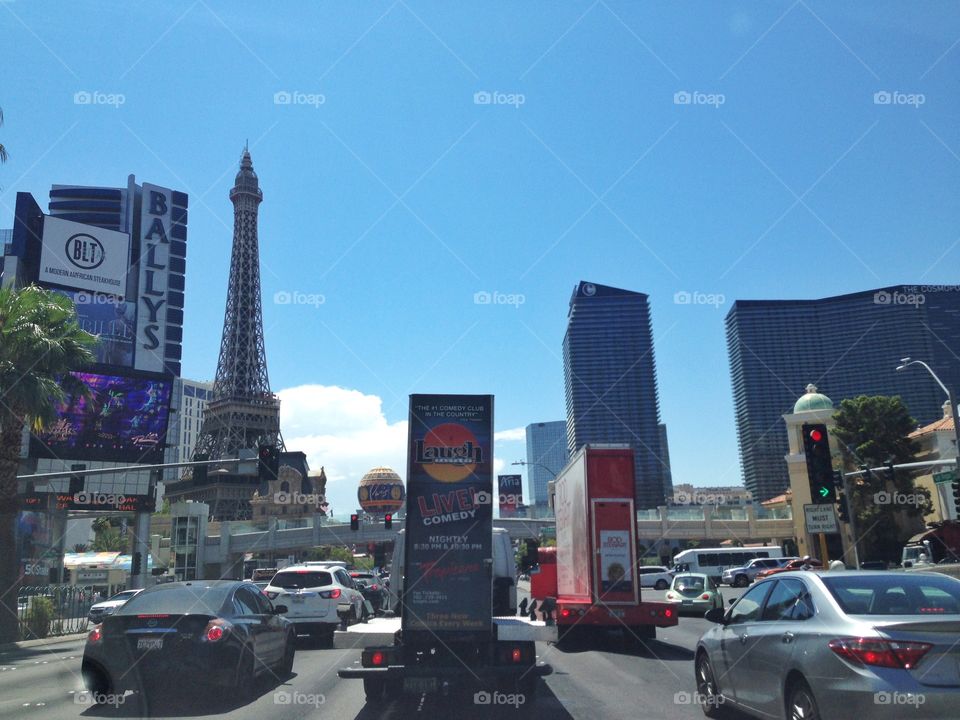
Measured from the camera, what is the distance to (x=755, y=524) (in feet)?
227

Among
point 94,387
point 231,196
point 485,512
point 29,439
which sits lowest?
point 485,512

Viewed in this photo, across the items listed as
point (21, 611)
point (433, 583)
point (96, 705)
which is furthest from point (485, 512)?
point (21, 611)

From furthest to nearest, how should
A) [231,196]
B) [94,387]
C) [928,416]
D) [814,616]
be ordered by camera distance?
[928,416]
[231,196]
[94,387]
[814,616]

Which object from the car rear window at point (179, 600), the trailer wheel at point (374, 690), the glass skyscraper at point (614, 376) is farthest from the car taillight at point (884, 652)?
the glass skyscraper at point (614, 376)

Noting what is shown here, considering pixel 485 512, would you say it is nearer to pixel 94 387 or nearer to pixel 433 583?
pixel 433 583

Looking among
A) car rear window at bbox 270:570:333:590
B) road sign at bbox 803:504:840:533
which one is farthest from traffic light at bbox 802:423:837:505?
car rear window at bbox 270:570:333:590

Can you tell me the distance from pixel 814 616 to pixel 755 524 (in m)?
67.6

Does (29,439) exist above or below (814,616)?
above

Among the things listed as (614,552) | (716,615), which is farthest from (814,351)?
(716,615)

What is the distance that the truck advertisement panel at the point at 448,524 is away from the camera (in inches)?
357

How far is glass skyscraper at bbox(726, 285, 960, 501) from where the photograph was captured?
155375 millimetres

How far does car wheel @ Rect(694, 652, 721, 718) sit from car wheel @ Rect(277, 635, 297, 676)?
19.8 ft

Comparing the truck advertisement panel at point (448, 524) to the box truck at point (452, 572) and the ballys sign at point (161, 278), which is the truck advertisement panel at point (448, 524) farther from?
the ballys sign at point (161, 278)

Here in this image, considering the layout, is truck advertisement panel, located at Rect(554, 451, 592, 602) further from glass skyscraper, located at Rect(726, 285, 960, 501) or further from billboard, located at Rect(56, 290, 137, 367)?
glass skyscraper, located at Rect(726, 285, 960, 501)
